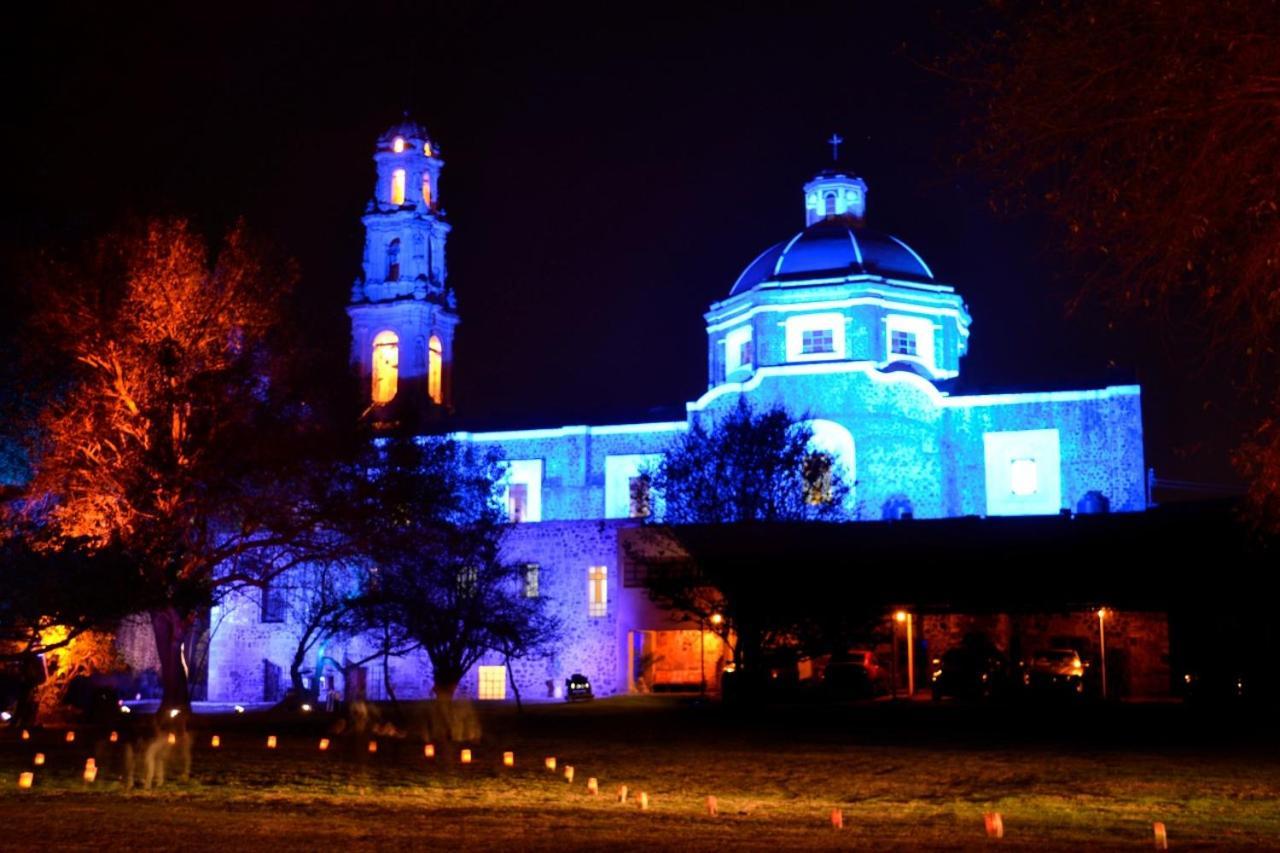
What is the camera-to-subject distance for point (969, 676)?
120 feet

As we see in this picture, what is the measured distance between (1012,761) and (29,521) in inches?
614

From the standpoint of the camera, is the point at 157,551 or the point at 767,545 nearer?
the point at 157,551

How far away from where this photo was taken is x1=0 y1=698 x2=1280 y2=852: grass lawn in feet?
37.8

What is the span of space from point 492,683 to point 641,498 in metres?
8.13

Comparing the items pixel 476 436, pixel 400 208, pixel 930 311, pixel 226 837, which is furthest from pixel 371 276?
pixel 226 837

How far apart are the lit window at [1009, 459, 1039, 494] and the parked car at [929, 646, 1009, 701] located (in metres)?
16.7

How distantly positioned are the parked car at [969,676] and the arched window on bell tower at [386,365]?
101 feet

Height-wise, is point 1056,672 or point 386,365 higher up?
point 386,365

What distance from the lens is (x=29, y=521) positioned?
24250mm

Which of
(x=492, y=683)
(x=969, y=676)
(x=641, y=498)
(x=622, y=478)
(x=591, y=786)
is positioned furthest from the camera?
(x=622, y=478)

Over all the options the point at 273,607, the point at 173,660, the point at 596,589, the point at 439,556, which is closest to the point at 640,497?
the point at 596,589

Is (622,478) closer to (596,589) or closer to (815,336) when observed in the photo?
(596,589)

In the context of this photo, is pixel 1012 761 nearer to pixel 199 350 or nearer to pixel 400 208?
pixel 199 350

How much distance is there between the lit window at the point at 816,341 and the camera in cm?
5412
